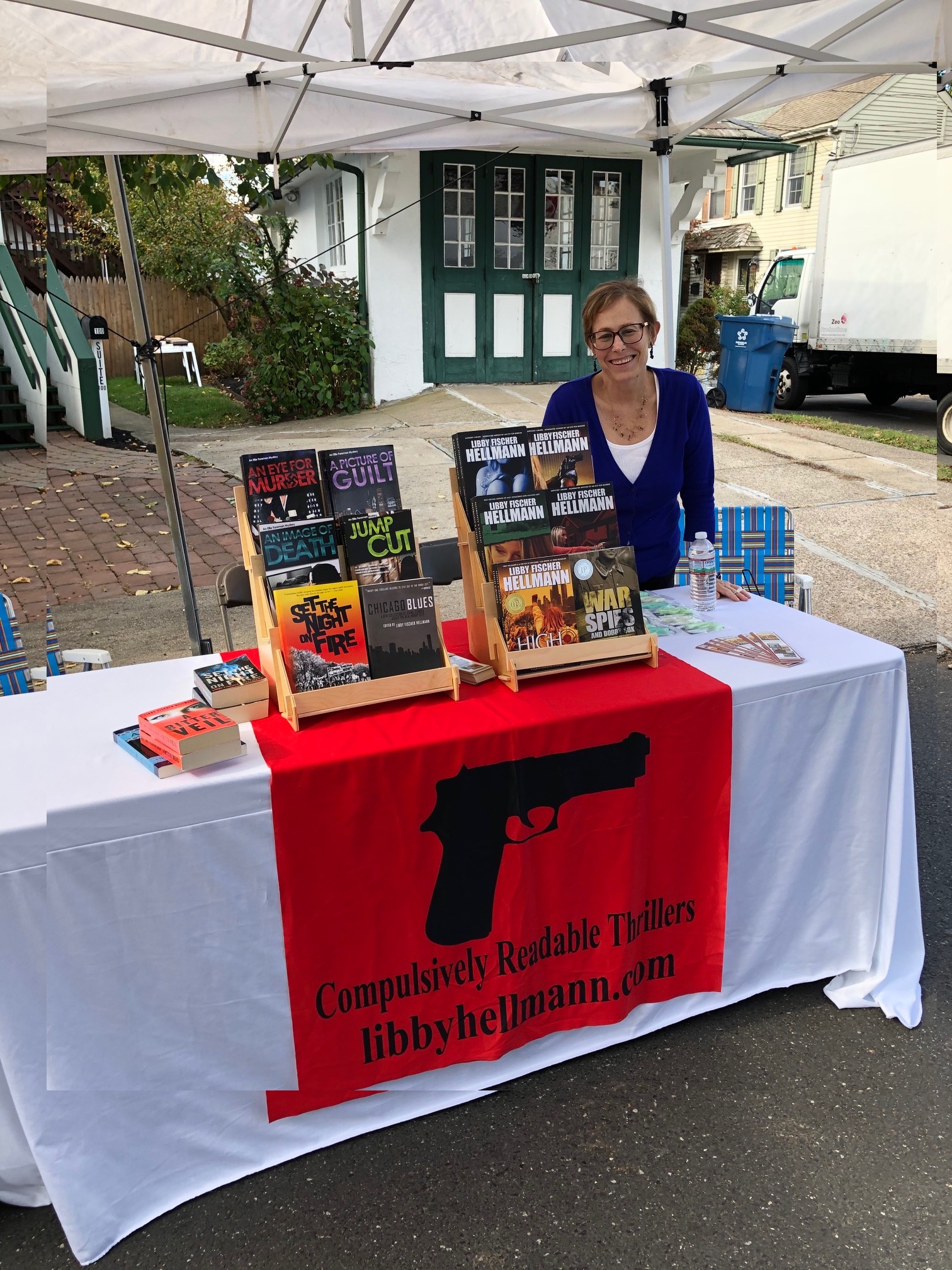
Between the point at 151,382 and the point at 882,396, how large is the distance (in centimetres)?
1110

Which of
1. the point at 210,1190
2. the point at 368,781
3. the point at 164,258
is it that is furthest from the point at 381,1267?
the point at 164,258

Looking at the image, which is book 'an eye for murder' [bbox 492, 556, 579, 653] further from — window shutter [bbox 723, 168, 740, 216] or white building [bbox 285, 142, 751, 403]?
window shutter [bbox 723, 168, 740, 216]

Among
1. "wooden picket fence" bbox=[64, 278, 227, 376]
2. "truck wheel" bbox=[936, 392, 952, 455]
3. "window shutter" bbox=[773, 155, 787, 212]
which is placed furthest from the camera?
"window shutter" bbox=[773, 155, 787, 212]

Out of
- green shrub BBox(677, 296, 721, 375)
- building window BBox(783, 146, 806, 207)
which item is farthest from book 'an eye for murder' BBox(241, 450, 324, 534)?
building window BBox(783, 146, 806, 207)

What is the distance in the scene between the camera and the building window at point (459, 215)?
4.43 meters

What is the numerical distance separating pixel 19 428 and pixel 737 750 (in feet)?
6.84

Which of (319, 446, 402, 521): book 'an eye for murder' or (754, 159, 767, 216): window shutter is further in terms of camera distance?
(754, 159, 767, 216): window shutter

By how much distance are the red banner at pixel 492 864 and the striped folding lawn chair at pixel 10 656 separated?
1155mm

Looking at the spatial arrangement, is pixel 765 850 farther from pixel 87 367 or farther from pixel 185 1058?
pixel 87 367

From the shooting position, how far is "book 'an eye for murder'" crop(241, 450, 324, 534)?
2021 mm

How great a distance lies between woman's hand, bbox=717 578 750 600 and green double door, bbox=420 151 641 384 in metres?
2.15

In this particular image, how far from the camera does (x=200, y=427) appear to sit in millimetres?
6461

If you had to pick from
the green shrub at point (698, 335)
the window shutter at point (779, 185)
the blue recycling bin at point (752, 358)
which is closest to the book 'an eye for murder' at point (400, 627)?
the green shrub at point (698, 335)

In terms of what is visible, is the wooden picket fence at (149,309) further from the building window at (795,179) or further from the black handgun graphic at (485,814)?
the building window at (795,179)
